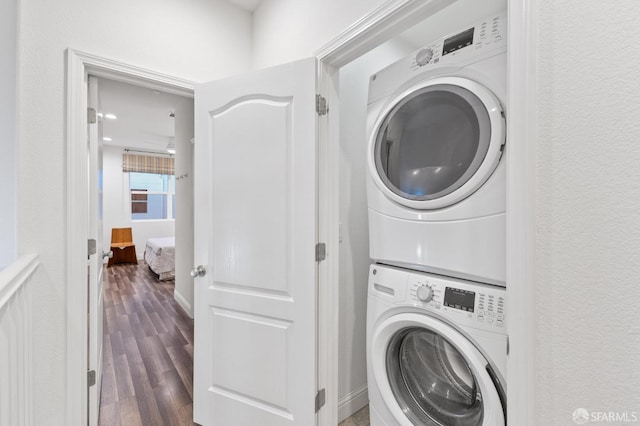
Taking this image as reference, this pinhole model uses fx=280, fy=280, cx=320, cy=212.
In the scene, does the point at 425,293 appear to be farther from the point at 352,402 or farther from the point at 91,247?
the point at 91,247

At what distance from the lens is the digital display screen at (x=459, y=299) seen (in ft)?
3.25

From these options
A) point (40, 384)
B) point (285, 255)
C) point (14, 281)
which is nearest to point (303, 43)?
point (285, 255)

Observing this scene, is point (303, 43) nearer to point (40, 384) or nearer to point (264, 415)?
point (264, 415)

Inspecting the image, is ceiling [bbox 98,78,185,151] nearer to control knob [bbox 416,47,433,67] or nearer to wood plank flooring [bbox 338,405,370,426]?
control knob [bbox 416,47,433,67]

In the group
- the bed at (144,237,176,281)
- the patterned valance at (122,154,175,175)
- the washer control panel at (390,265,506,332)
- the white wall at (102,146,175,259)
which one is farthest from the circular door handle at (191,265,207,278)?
the patterned valance at (122,154,175,175)

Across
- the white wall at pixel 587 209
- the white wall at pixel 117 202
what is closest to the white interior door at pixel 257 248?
the white wall at pixel 587 209

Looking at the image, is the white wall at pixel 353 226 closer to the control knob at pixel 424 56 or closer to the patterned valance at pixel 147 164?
the control knob at pixel 424 56

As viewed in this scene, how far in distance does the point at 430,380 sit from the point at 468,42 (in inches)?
55.1

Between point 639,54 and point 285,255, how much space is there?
1.34 meters

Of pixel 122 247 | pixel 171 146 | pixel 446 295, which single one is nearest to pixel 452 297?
pixel 446 295

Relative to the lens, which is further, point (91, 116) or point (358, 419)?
point (358, 419)

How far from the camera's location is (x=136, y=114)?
4227 mm

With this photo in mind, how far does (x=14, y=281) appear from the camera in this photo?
2.96ft

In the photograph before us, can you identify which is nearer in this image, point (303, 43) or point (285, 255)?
point (285, 255)
